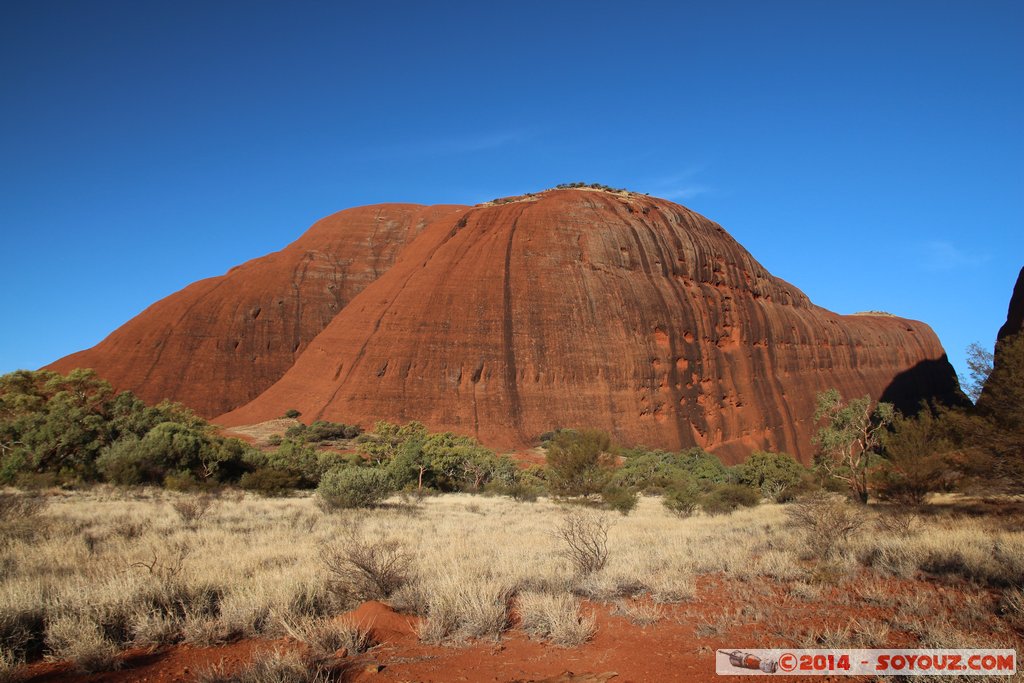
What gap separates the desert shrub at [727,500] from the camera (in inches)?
701

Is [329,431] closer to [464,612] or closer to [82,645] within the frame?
[464,612]

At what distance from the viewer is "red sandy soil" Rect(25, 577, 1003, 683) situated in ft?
13.4

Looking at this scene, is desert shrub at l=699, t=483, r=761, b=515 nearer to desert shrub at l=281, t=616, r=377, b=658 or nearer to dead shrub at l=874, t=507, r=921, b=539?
dead shrub at l=874, t=507, r=921, b=539

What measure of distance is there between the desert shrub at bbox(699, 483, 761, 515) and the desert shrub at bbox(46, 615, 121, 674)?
16.1 meters

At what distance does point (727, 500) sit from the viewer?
61.0 feet

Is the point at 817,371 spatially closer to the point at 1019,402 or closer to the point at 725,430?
the point at 725,430

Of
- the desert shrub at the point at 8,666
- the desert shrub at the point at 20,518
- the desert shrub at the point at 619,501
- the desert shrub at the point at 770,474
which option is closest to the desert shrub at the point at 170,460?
the desert shrub at the point at 20,518

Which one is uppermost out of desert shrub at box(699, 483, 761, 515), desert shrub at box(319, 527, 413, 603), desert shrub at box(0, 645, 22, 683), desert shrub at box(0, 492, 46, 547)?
desert shrub at box(0, 492, 46, 547)

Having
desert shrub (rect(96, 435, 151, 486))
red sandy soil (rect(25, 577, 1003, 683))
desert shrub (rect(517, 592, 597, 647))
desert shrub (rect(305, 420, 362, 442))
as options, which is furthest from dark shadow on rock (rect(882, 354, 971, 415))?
desert shrub (rect(517, 592, 597, 647))

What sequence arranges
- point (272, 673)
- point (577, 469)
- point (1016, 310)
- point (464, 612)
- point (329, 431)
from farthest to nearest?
Answer: point (1016, 310)
point (329, 431)
point (577, 469)
point (464, 612)
point (272, 673)

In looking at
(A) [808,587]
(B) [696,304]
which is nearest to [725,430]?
(B) [696,304]

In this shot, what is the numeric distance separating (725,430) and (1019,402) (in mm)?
36894

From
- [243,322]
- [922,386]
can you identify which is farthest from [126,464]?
[922,386]

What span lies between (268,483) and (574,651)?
17.1 meters
